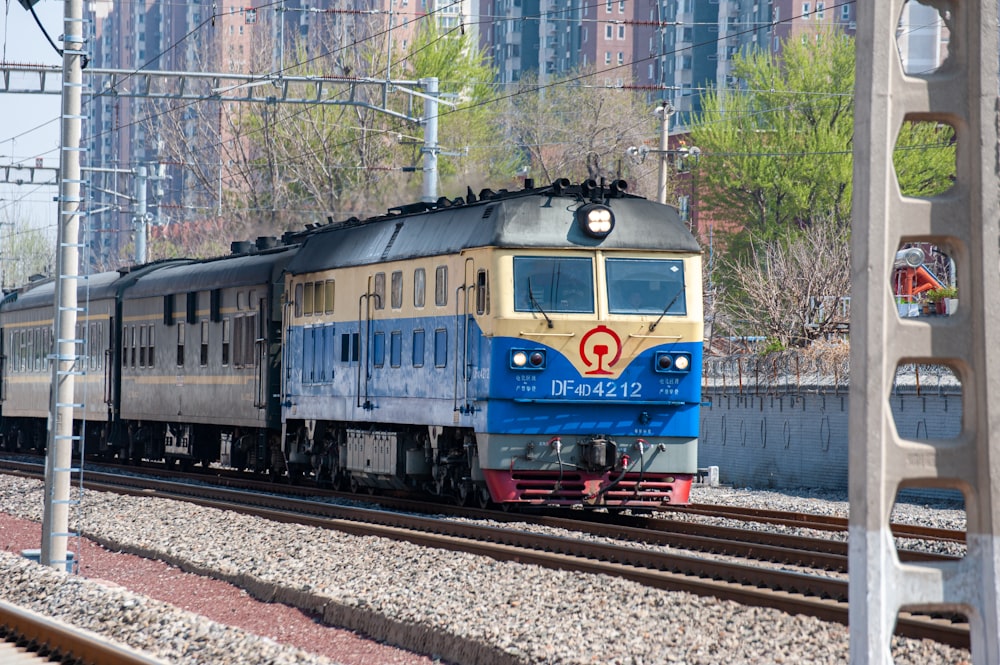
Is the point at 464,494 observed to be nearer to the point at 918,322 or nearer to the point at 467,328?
the point at 467,328

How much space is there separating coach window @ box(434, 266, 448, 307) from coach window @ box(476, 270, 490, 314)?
0.90 meters

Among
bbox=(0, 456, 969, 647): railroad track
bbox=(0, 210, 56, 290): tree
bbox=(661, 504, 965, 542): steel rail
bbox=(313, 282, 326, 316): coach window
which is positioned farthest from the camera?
bbox=(0, 210, 56, 290): tree

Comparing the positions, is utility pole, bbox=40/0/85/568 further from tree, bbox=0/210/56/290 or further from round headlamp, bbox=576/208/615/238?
tree, bbox=0/210/56/290

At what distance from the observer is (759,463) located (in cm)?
2928

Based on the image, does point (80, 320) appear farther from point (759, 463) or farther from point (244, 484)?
point (759, 463)

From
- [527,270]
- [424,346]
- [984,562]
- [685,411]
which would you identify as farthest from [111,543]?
[984,562]

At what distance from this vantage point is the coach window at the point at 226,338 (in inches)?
982

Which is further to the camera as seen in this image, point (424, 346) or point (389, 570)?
point (424, 346)

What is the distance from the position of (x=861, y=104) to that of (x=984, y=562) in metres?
1.97

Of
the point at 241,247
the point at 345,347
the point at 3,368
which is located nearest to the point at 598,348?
the point at 345,347

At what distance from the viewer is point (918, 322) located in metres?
6.17

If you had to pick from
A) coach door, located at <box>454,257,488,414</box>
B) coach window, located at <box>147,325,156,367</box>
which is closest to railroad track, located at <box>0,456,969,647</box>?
coach door, located at <box>454,257,488,414</box>

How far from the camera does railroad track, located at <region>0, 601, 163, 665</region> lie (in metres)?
9.01

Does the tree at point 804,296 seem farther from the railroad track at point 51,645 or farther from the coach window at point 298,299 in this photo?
the railroad track at point 51,645
